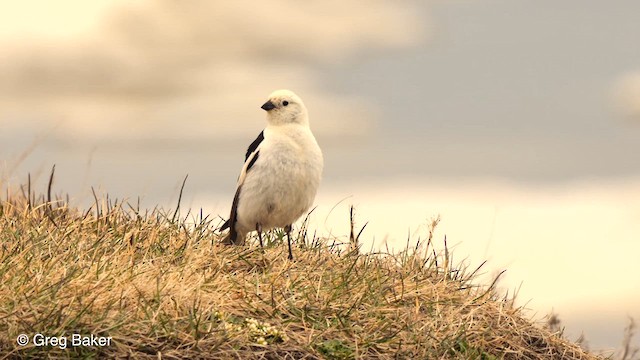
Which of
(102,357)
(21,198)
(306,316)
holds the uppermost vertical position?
(21,198)

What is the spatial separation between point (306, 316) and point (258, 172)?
2.22m

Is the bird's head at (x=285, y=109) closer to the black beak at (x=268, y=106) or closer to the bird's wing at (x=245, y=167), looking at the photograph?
the black beak at (x=268, y=106)

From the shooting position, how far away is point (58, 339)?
5.99 meters

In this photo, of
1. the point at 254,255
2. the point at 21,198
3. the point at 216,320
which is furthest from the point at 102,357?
the point at 21,198

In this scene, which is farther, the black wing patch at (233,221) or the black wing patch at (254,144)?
the black wing patch at (233,221)

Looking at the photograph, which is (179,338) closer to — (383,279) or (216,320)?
(216,320)

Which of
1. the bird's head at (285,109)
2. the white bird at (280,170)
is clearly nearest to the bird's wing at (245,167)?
the white bird at (280,170)

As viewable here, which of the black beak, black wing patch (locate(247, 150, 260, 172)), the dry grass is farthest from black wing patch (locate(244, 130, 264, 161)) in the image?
the dry grass

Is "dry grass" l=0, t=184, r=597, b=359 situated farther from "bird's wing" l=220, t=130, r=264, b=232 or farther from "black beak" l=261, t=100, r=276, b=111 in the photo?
"black beak" l=261, t=100, r=276, b=111

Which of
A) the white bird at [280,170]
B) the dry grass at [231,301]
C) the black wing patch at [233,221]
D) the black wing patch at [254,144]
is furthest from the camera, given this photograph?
the black wing patch at [233,221]

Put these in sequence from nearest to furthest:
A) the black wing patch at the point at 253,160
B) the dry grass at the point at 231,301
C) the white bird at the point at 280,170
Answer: the dry grass at the point at 231,301, the white bird at the point at 280,170, the black wing patch at the point at 253,160

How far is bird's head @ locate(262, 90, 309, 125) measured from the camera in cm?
884

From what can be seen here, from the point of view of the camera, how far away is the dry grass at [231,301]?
20.3ft

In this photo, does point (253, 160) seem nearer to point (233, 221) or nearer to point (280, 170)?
point (280, 170)
